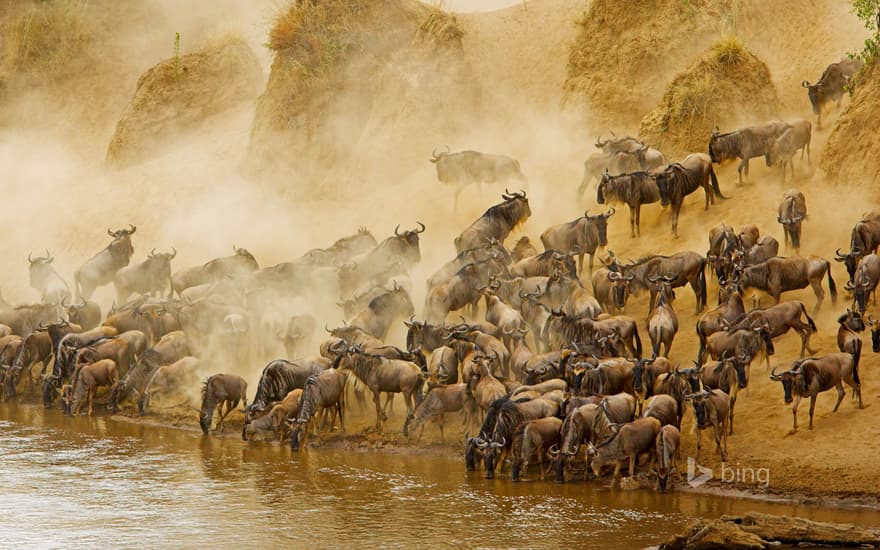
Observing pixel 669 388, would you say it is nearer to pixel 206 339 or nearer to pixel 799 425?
pixel 799 425

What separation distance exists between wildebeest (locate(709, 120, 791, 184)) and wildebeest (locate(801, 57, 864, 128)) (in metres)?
3.08

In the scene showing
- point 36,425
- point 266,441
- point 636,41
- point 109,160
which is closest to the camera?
point 266,441

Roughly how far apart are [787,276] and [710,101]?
28.8ft

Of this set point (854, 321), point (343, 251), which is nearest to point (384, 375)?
point (854, 321)

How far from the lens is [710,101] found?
28.7m

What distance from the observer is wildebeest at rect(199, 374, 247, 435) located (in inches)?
806

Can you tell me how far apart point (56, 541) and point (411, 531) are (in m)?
4.08

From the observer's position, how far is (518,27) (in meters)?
37.8

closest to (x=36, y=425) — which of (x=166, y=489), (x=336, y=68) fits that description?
(x=166, y=489)

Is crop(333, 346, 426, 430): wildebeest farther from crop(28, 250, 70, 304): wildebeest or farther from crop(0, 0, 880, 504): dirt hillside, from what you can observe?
crop(28, 250, 70, 304): wildebeest

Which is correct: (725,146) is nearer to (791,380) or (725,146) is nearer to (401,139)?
(791,380)

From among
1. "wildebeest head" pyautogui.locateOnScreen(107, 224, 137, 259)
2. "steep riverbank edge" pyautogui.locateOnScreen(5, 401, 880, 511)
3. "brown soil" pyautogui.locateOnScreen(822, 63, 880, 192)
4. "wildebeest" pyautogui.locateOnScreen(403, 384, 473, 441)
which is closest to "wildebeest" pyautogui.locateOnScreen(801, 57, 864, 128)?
"brown soil" pyautogui.locateOnScreen(822, 63, 880, 192)

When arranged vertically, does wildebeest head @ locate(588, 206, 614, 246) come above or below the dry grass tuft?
below

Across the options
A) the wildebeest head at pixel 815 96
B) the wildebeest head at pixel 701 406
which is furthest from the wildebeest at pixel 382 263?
the wildebeest head at pixel 815 96
